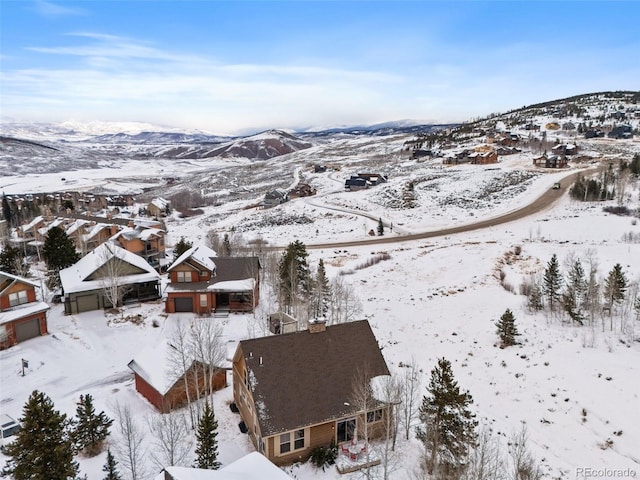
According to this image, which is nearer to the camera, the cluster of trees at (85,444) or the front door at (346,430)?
the cluster of trees at (85,444)

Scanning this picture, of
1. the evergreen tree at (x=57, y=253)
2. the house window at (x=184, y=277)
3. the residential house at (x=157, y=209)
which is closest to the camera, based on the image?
the house window at (x=184, y=277)

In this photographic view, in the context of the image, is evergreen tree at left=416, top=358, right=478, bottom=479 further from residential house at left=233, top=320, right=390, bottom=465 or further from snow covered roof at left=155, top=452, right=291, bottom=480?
snow covered roof at left=155, top=452, right=291, bottom=480

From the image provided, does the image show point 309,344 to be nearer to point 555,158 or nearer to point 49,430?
point 49,430

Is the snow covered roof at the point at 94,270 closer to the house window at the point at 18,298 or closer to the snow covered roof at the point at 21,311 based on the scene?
the house window at the point at 18,298

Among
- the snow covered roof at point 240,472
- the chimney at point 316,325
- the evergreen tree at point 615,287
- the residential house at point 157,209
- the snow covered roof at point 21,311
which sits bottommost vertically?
the residential house at point 157,209

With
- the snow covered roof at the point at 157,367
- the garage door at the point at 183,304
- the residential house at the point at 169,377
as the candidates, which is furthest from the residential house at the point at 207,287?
the residential house at the point at 169,377

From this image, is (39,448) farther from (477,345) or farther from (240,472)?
(477,345)

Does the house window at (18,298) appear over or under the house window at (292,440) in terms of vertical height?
over
